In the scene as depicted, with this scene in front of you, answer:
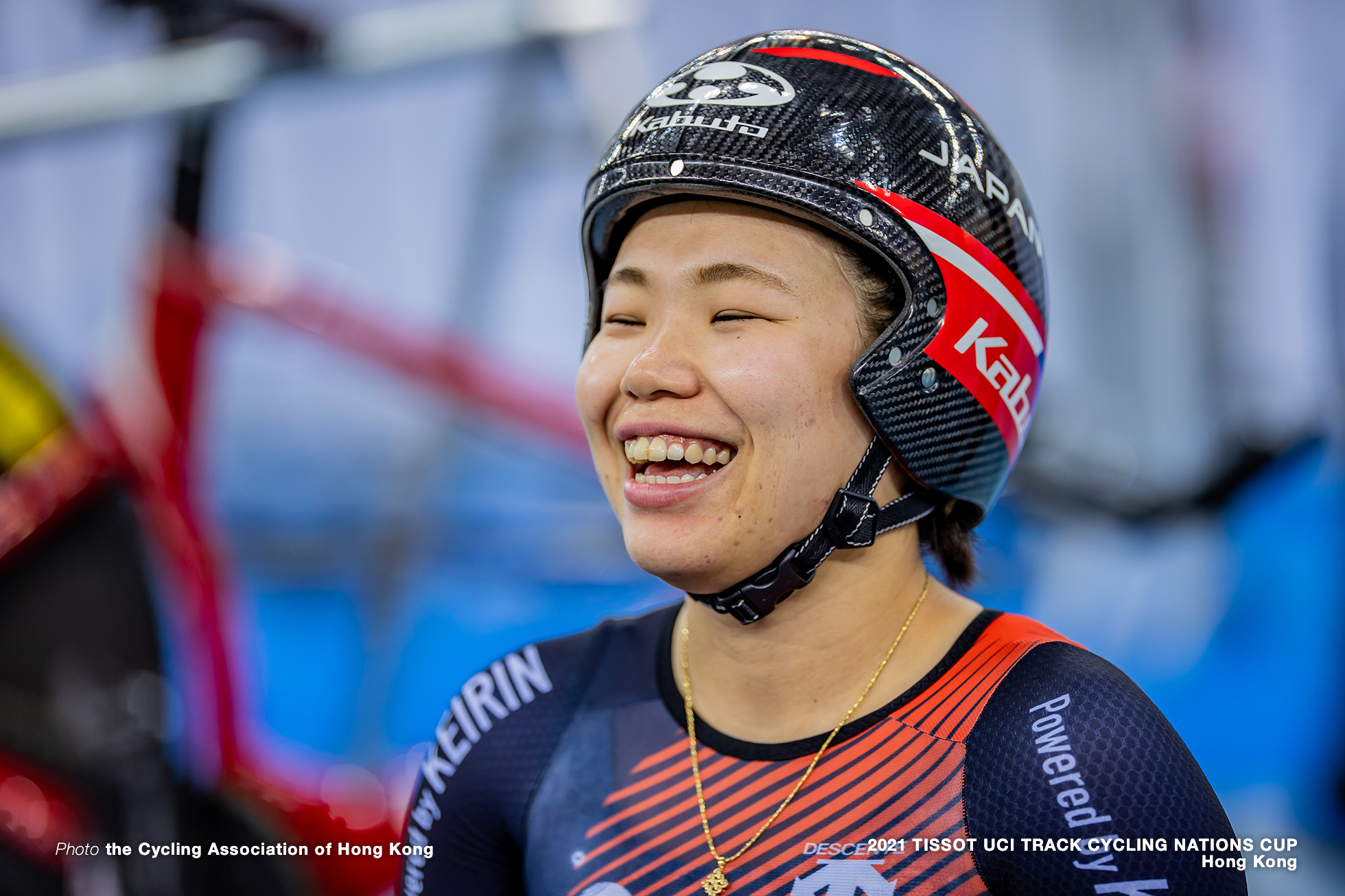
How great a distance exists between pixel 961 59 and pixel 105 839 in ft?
18.4

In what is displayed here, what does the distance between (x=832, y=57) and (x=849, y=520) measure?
0.53 meters

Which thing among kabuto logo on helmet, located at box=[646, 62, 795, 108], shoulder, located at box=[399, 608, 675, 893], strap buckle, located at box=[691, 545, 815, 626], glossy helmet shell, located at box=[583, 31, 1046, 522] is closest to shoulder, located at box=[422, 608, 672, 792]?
shoulder, located at box=[399, 608, 675, 893]

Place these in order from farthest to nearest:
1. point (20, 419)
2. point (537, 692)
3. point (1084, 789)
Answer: point (20, 419), point (537, 692), point (1084, 789)

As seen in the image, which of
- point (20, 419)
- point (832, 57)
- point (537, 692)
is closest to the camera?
point (832, 57)

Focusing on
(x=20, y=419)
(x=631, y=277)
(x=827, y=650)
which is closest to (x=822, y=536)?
(x=827, y=650)

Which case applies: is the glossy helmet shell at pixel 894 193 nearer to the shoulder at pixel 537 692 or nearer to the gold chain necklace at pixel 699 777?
the gold chain necklace at pixel 699 777

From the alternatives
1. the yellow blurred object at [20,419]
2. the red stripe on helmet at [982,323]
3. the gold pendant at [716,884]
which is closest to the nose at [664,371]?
the red stripe on helmet at [982,323]

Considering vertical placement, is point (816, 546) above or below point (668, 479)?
below

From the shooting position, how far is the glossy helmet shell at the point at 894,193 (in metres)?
1.08

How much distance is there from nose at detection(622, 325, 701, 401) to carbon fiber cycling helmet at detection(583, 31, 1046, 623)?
0.17m

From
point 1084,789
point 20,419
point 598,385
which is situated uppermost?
point 20,419

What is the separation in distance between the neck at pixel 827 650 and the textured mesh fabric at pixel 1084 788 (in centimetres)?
13

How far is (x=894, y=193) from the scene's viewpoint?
3.61 feet

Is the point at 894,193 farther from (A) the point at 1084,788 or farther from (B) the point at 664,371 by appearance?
(A) the point at 1084,788
